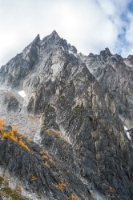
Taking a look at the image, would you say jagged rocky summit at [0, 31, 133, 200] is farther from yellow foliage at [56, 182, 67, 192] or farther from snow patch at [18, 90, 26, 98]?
snow patch at [18, 90, 26, 98]

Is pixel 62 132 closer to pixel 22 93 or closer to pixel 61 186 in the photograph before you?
pixel 61 186

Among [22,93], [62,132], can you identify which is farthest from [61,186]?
[22,93]

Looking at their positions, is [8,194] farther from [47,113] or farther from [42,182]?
[47,113]

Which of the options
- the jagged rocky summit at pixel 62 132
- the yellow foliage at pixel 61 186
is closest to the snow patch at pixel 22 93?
the jagged rocky summit at pixel 62 132

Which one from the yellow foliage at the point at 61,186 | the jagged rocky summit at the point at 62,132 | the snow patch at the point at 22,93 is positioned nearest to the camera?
the jagged rocky summit at the point at 62,132

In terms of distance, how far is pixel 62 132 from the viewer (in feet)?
240

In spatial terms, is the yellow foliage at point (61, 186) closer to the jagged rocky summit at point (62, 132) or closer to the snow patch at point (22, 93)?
the jagged rocky summit at point (62, 132)

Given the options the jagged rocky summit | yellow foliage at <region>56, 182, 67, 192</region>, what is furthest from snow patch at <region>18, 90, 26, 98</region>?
yellow foliage at <region>56, 182, 67, 192</region>

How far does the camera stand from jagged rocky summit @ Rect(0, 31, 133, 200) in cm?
4212

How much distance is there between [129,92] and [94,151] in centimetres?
5986

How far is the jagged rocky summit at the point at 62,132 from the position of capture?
A: 42.1m

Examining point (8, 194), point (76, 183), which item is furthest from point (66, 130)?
point (8, 194)

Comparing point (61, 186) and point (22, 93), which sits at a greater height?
point (22, 93)

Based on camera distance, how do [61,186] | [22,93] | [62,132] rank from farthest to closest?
[22,93] → [62,132] → [61,186]
